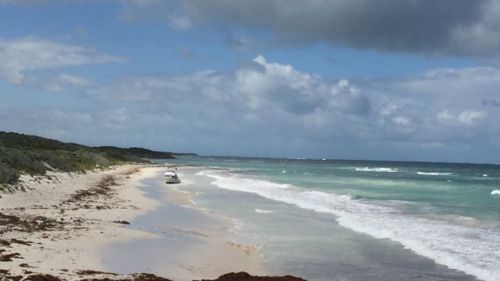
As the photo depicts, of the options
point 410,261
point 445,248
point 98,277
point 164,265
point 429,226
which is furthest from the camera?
point 429,226

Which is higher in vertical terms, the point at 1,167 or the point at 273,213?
the point at 1,167

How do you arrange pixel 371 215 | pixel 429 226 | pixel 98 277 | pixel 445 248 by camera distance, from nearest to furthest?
pixel 98 277, pixel 445 248, pixel 429 226, pixel 371 215

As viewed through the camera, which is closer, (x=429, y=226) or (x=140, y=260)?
(x=140, y=260)

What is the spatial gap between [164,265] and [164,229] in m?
7.07

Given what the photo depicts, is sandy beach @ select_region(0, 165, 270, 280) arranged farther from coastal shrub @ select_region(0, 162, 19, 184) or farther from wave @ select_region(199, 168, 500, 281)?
wave @ select_region(199, 168, 500, 281)

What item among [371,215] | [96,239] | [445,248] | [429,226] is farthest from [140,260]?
[371,215]

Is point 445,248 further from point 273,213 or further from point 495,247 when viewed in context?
point 273,213

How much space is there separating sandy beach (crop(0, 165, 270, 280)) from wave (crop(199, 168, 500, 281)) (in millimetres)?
5353

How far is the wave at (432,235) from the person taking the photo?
15570 millimetres

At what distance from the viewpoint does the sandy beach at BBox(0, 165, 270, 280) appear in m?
12.6

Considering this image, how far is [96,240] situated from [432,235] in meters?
11.6

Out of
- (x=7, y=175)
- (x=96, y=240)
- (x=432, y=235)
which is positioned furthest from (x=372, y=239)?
(x=7, y=175)

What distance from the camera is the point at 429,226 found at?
23.1 meters

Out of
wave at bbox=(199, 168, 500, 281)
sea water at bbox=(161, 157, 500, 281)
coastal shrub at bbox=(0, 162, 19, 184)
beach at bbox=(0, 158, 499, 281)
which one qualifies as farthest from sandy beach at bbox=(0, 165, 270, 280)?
wave at bbox=(199, 168, 500, 281)
